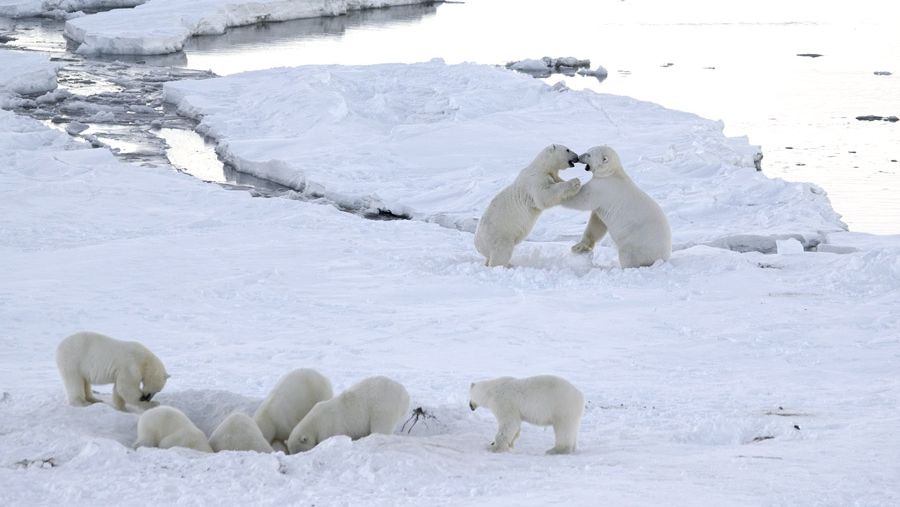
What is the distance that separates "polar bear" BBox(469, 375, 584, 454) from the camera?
462 centimetres

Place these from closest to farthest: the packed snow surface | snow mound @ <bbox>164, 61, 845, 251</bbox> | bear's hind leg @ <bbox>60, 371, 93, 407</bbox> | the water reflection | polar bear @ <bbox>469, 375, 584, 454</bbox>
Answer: polar bear @ <bbox>469, 375, 584, 454</bbox> < bear's hind leg @ <bbox>60, 371, 93, 407</bbox> < snow mound @ <bbox>164, 61, 845, 251</bbox> < the packed snow surface < the water reflection

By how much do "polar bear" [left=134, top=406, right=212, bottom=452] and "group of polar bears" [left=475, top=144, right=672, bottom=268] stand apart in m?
4.61

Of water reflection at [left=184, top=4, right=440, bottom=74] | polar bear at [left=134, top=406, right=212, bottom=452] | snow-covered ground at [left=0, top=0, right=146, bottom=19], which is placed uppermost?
polar bear at [left=134, top=406, right=212, bottom=452]

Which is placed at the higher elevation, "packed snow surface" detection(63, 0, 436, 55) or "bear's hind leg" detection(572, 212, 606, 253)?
"bear's hind leg" detection(572, 212, 606, 253)

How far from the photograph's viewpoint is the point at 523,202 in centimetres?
Result: 896

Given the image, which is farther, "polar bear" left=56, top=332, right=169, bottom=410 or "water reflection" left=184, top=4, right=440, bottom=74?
"water reflection" left=184, top=4, right=440, bottom=74

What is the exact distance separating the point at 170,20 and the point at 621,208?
26752mm

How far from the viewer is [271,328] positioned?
7.73 meters

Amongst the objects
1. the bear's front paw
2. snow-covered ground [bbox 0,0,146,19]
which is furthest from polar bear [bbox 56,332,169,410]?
snow-covered ground [bbox 0,0,146,19]

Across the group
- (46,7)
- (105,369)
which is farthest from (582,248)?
(46,7)

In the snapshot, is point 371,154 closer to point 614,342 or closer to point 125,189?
point 125,189

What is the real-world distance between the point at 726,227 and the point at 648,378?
6.09 m

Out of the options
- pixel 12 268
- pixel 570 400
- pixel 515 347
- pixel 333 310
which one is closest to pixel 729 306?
pixel 515 347

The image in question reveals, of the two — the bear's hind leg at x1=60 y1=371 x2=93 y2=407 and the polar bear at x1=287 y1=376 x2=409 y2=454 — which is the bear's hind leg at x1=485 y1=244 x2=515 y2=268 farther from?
the bear's hind leg at x1=60 y1=371 x2=93 y2=407
